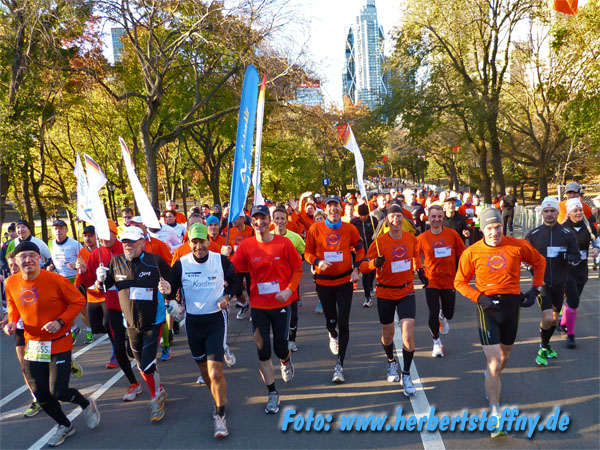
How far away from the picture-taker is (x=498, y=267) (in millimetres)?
4371

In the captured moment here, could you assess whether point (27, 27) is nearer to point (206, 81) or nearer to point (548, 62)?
point (206, 81)

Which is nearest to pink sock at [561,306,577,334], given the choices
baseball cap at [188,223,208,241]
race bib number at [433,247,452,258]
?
race bib number at [433,247,452,258]

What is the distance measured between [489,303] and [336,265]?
6.14 feet

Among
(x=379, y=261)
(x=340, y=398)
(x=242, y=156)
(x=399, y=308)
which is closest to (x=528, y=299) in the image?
(x=399, y=308)

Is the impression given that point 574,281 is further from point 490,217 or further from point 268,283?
point 268,283

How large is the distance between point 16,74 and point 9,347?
1216 cm

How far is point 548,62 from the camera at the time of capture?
2431 cm

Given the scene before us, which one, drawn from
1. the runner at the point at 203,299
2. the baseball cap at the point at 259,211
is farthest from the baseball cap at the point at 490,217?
the runner at the point at 203,299

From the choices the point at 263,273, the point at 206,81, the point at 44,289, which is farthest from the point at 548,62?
the point at 44,289

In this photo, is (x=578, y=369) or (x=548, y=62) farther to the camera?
(x=548, y=62)

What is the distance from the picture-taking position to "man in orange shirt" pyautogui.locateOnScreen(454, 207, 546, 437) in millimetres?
4289

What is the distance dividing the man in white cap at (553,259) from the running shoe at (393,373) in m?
1.78

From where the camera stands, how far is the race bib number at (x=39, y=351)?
4309 mm

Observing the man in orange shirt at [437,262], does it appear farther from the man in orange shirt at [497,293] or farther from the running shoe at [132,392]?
the running shoe at [132,392]
